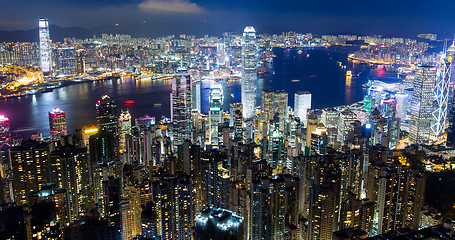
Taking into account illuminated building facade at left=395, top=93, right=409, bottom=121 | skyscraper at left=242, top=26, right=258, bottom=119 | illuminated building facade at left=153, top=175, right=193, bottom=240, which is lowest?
illuminated building facade at left=153, top=175, right=193, bottom=240

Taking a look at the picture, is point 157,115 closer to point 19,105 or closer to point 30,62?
point 19,105

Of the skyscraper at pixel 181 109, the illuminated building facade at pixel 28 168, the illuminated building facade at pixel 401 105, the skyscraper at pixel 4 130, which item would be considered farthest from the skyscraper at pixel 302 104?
the skyscraper at pixel 4 130

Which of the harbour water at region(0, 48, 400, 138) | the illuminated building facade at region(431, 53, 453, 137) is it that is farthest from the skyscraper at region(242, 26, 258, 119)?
the illuminated building facade at region(431, 53, 453, 137)

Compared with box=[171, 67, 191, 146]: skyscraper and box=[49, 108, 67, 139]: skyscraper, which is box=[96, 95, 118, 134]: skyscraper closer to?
box=[49, 108, 67, 139]: skyscraper

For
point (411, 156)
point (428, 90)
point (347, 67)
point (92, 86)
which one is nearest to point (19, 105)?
point (92, 86)

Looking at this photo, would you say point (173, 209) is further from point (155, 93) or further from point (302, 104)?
point (155, 93)

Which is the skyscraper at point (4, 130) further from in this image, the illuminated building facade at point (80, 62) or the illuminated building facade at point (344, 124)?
the illuminated building facade at point (80, 62)

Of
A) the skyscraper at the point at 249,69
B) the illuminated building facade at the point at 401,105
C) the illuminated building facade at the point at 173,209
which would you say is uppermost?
the skyscraper at the point at 249,69
